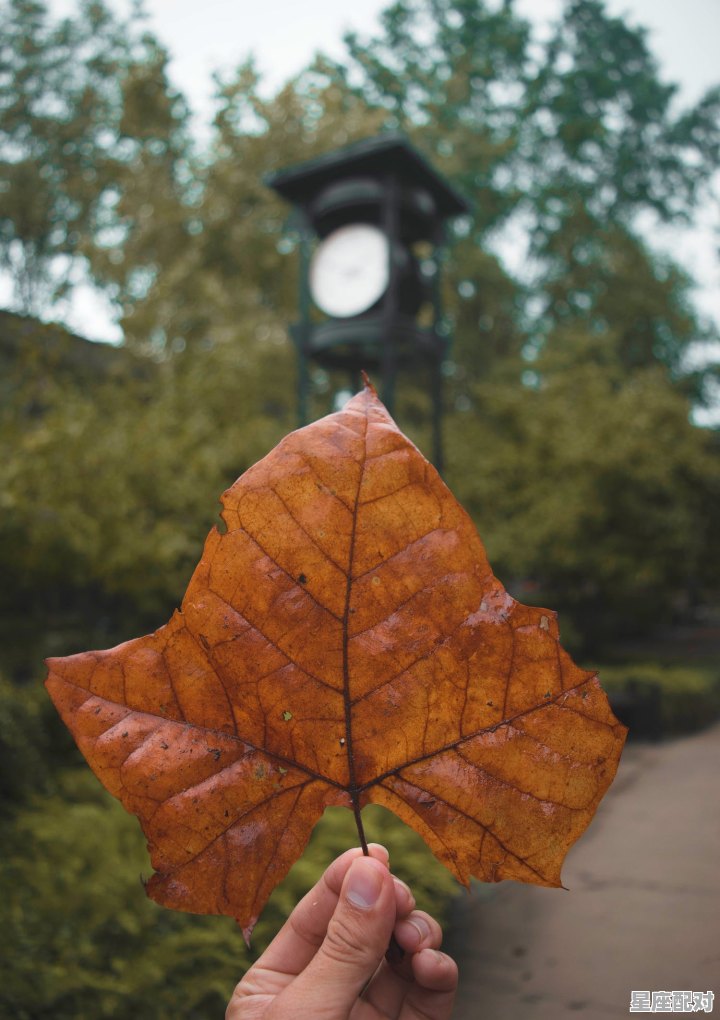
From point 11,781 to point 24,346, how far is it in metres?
2.65

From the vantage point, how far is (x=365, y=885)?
32.9 inches

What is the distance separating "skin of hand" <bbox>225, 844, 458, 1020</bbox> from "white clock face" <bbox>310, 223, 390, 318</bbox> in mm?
3940

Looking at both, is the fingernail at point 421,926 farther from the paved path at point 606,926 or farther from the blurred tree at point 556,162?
the blurred tree at point 556,162

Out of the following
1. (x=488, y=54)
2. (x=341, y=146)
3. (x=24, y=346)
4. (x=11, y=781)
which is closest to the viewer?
(x=24, y=346)

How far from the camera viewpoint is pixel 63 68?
1320cm

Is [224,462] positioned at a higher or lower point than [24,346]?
lower

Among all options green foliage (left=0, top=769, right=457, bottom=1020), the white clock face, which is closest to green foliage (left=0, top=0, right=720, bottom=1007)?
green foliage (left=0, top=769, right=457, bottom=1020)

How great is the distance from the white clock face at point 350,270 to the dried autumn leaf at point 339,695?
13.2ft

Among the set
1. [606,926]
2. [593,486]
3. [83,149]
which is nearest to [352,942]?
[606,926]

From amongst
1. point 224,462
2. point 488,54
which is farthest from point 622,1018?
point 488,54

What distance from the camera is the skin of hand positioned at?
844mm

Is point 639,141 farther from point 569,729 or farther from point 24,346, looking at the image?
point 569,729

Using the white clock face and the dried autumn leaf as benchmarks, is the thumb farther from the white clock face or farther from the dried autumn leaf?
the white clock face

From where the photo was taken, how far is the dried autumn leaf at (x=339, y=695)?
2.32 feet
